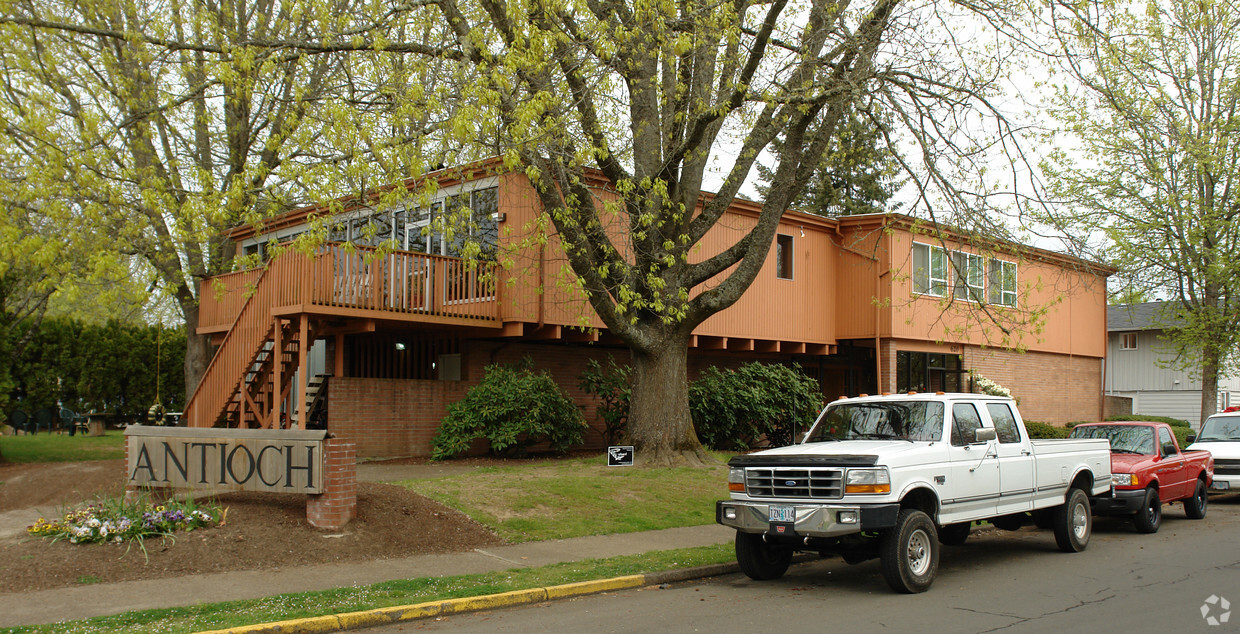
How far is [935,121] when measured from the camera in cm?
1528

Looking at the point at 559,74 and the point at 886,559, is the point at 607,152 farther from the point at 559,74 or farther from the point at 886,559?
the point at 886,559

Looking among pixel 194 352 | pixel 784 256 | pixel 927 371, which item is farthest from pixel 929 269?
pixel 194 352

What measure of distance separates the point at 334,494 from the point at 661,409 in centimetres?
676

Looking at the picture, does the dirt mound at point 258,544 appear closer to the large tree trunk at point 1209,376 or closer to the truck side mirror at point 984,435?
the truck side mirror at point 984,435

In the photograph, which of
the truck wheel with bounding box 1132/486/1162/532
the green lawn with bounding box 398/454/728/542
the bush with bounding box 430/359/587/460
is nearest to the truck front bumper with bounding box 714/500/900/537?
the green lawn with bounding box 398/454/728/542

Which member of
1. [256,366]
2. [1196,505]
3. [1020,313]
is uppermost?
[1020,313]

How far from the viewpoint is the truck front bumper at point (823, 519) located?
8.20 metres

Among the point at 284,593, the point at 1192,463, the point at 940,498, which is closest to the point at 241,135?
the point at 284,593

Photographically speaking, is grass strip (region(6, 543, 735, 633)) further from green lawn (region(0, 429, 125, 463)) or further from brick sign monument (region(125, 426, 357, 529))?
green lawn (region(0, 429, 125, 463))

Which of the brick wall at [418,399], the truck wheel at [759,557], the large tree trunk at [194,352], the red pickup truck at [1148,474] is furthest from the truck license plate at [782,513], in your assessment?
the large tree trunk at [194,352]

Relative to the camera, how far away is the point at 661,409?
15.9 meters

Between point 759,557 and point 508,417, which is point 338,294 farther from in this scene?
point 759,557

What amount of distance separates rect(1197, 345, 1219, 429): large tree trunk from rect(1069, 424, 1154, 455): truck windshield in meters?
14.1

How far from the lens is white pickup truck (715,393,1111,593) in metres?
8.37
